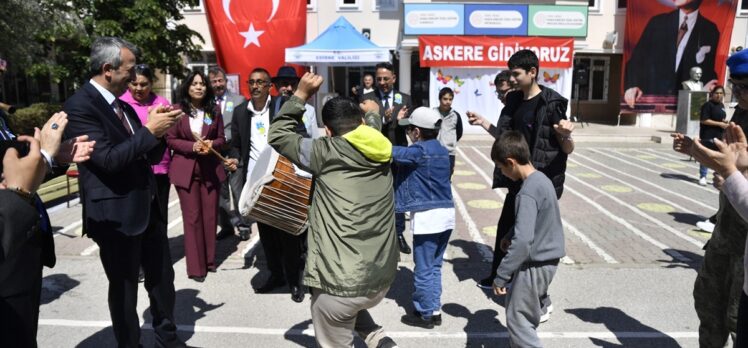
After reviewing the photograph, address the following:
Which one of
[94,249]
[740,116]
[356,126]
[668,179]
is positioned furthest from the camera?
[668,179]

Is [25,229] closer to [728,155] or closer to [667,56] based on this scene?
[728,155]

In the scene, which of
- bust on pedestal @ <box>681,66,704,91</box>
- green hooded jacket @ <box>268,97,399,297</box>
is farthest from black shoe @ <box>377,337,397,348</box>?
bust on pedestal @ <box>681,66,704,91</box>

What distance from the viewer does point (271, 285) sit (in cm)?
504

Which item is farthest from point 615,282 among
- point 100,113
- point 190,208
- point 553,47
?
point 553,47

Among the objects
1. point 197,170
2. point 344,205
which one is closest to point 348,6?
point 197,170

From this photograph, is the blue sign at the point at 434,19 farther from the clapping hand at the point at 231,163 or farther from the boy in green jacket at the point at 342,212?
the boy in green jacket at the point at 342,212

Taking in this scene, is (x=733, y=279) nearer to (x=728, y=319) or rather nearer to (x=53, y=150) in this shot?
(x=728, y=319)

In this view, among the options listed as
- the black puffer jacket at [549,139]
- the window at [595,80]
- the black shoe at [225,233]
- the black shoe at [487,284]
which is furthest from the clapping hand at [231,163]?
the window at [595,80]

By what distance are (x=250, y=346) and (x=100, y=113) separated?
6.38ft

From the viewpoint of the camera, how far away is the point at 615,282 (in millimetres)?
5133

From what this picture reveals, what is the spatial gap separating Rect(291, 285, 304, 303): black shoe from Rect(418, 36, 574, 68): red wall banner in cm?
1446

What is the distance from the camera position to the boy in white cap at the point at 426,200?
13.3 ft

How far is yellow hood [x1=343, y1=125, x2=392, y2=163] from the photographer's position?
2.91 metres

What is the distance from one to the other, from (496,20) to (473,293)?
15.5 m
